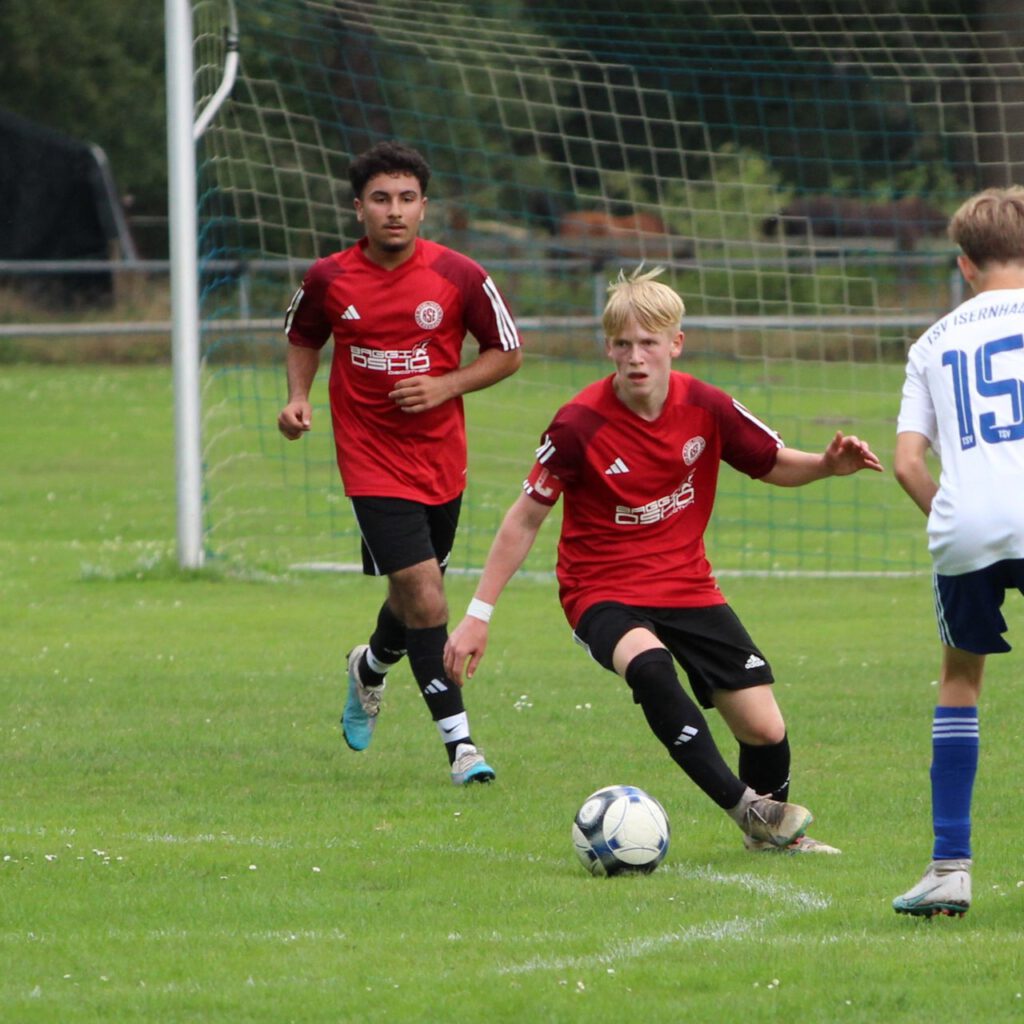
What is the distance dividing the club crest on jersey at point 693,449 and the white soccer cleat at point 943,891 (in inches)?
64.2

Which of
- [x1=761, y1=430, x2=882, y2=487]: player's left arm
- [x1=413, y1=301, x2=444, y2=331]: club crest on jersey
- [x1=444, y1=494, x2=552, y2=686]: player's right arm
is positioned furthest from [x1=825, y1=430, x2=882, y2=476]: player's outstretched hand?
[x1=413, y1=301, x2=444, y2=331]: club crest on jersey

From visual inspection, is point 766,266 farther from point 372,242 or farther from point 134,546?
point 372,242

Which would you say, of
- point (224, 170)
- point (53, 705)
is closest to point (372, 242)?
point (53, 705)

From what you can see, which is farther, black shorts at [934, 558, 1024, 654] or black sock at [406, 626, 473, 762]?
black sock at [406, 626, 473, 762]

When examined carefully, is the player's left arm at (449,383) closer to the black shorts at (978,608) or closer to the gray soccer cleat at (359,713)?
the gray soccer cleat at (359,713)

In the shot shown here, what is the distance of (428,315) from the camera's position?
7258 millimetres

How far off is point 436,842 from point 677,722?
33.8 inches

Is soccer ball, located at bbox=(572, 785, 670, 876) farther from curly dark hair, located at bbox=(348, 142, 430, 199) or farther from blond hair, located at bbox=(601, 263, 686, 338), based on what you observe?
curly dark hair, located at bbox=(348, 142, 430, 199)

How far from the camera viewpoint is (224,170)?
17.0m

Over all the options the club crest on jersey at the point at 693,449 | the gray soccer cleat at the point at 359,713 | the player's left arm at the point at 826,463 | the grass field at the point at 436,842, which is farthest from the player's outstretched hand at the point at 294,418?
the player's left arm at the point at 826,463

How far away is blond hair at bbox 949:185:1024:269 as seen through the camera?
182 inches

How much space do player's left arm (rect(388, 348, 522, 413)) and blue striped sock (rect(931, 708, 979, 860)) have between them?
2.78 m

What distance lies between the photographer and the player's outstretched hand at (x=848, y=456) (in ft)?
18.1

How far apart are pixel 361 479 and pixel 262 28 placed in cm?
766
